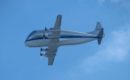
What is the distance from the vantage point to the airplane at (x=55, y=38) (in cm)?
14838

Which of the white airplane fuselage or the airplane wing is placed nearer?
the airplane wing

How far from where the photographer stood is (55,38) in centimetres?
14825

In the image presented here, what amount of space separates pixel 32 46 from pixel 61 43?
841 cm

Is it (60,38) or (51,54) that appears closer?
(60,38)

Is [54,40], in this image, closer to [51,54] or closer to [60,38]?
[60,38]

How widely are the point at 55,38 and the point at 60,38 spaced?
2.63m

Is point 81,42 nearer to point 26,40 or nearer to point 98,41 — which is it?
point 98,41

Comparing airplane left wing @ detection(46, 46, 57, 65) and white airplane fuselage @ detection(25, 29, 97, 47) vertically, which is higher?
white airplane fuselage @ detection(25, 29, 97, 47)

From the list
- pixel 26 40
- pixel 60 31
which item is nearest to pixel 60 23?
pixel 60 31

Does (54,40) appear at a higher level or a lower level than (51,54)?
higher

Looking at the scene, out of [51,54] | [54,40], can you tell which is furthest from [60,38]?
[51,54]

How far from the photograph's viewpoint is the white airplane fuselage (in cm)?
14912

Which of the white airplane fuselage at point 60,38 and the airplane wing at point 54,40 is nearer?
the airplane wing at point 54,40

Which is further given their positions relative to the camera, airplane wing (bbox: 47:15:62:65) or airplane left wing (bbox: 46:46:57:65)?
airplane left wing (bbox: 46:46:57:65)
